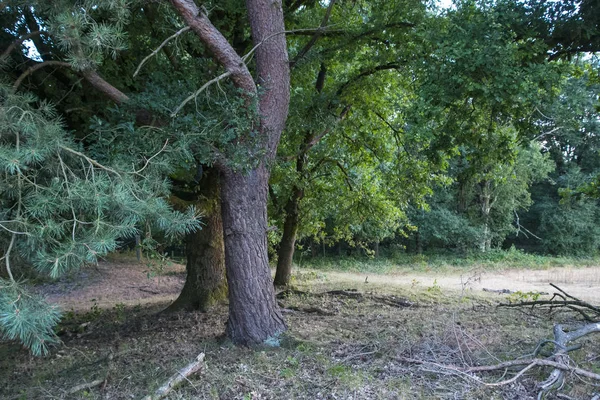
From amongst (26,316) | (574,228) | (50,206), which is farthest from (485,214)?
(26,316)

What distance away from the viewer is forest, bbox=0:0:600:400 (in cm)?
389

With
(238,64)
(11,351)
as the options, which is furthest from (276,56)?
(11,351)

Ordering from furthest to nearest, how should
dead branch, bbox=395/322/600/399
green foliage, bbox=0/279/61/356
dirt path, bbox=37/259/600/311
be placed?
1. dirt path, bbox=37/259/600/311
2. dead branch, bbox=395/322/600/399
3. green foliage, bbox=0/279/61/356

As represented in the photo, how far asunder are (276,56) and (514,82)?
307 cm

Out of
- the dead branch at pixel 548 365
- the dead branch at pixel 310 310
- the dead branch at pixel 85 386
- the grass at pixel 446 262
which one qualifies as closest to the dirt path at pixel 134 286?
the dead branch at pixel 310 310

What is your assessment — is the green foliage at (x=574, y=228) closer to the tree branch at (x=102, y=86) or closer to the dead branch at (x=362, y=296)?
the dead branch at (x=362, y=296)

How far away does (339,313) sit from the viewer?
821 cm

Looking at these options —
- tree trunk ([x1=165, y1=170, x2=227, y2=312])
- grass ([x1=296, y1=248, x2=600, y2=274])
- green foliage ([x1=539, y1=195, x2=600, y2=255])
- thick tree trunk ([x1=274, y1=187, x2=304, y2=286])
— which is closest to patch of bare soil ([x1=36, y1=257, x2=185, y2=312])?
thick tree trunk ([x1=274, y1=187, x2=304, y2=286])

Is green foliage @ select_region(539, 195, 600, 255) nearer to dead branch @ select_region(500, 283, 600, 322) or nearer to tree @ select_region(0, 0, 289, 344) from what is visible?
dead branch @ select_region(500, 283, 600, 322)

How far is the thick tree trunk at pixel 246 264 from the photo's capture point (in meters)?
5.80

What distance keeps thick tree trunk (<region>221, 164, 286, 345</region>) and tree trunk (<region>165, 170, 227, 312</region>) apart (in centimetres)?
271

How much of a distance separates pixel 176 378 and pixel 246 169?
2.46m

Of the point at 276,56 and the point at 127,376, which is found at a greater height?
the point at 276,56

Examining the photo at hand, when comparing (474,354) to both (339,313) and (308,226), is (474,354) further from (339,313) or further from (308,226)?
(308,226)
